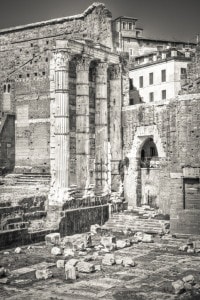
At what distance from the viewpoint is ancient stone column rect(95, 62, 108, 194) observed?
2702cm

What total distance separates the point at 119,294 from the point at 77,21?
1915 centimetres

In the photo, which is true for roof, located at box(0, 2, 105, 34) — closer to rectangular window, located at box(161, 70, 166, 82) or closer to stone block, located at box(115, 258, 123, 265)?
rectangular window, located at box(161, 70, 166, 82)

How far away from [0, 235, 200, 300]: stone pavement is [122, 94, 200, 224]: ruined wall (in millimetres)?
3779

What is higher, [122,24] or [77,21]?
[122,24]

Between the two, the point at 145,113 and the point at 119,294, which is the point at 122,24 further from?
the point at 119,294

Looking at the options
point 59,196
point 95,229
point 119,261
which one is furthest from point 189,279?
point 59,196

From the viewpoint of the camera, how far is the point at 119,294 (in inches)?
526

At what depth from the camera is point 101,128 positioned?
89.0ft

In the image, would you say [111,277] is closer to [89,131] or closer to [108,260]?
[108,260]

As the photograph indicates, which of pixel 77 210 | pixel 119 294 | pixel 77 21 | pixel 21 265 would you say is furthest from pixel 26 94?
pixel 119 294

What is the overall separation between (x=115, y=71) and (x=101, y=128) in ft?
11.5

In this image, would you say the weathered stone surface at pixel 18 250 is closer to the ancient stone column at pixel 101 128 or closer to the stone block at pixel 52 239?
the stone block at pixel 52 239

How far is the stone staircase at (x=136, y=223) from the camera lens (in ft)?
75.9

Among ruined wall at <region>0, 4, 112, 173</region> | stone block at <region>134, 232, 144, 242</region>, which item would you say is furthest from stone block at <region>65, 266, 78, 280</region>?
ruined wall at <region>0, 4, 112, 173</region>
